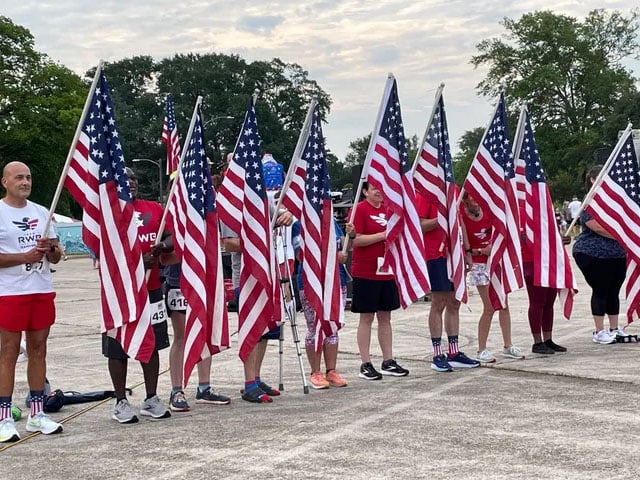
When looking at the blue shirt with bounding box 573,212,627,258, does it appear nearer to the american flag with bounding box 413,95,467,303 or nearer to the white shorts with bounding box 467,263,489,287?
the white shorts with bounding box 467,263,489,287

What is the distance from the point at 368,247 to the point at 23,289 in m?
3.14

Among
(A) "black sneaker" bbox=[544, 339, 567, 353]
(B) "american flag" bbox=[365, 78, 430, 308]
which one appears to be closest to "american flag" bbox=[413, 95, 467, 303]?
(B) "american flag" bbox=[365, 78, 430, 308]

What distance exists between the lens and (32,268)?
6.46m

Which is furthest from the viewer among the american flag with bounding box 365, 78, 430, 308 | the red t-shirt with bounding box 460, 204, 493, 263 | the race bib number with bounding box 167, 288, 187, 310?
the red t-shirt with bounding box 460, 204, 493, 263

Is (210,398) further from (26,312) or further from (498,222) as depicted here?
(498,222)

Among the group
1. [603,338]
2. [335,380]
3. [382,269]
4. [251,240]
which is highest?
[251,240]

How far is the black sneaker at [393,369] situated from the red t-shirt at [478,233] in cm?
143

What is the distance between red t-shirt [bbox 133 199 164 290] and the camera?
6992 millimetres

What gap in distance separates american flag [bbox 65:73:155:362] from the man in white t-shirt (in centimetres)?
32

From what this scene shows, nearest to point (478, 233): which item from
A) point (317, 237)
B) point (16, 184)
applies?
point (317, 237)

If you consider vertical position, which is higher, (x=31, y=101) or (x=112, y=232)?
(x=31, y=101)

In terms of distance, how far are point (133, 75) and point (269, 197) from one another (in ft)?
256

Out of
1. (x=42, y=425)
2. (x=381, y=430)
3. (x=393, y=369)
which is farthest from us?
(x=393, y=369)

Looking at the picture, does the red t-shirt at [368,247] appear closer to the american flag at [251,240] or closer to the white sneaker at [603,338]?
the american flag at [251,240]
